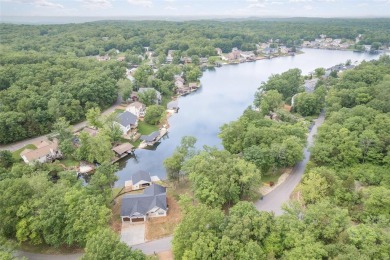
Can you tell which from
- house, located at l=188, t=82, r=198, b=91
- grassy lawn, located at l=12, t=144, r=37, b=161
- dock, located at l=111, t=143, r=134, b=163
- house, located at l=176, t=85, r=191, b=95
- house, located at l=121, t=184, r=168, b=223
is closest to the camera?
house, located at l=121, t=184, r=168, b=223

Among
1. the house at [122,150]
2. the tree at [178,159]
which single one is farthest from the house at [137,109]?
the tree at [178,159]

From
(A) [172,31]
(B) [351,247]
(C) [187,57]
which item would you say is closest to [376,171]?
(B) [351,247]

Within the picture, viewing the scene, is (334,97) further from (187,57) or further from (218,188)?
(187,57)

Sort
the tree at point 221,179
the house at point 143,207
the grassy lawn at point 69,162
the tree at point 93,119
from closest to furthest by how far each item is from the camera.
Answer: the tree at point 221,179
the house at point 143,207
the grassy lawn at point 69,162
the tree at point 93,119

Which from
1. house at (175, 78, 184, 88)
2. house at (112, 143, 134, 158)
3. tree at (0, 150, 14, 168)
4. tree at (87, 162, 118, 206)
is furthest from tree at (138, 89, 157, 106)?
tree at (87, 162, 118, 206)

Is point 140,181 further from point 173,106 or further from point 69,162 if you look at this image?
point 173,106

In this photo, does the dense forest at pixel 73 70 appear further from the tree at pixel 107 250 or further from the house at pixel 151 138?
the tree at pixel 107 250

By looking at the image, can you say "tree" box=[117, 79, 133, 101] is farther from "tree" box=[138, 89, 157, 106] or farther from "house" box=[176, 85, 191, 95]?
"house" box=[176, 85, 191, 95]
